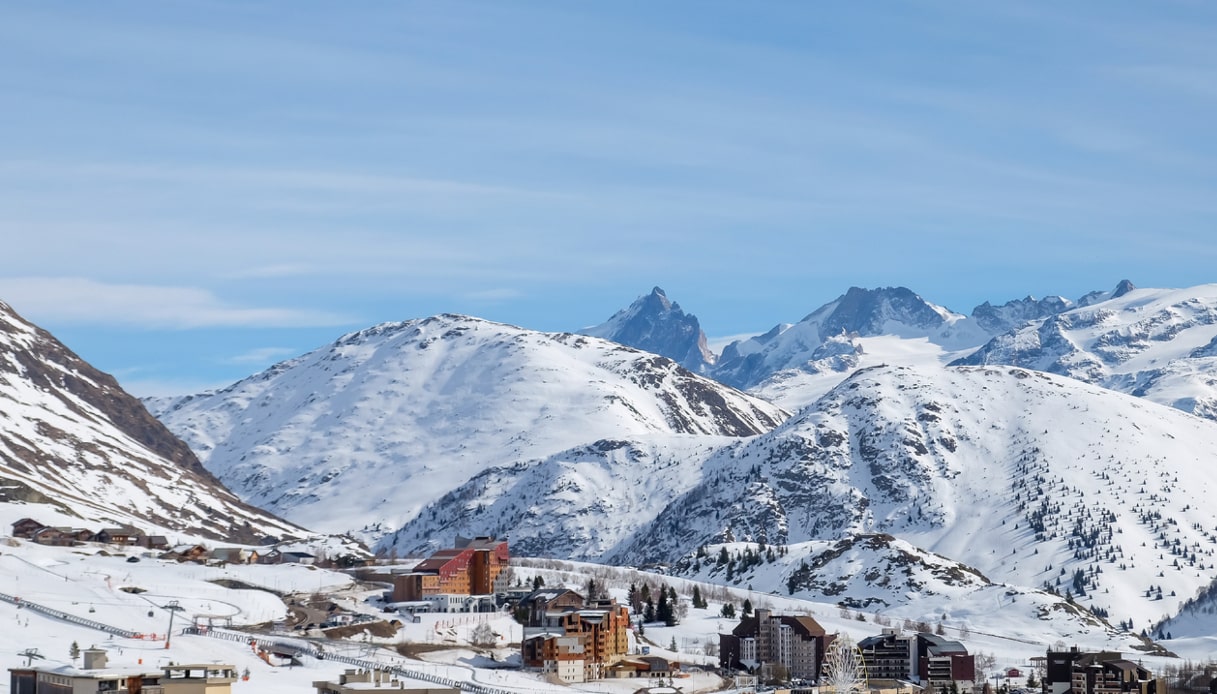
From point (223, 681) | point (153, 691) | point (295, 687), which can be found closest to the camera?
point (153, 691)

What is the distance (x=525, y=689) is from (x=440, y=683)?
14860 mm

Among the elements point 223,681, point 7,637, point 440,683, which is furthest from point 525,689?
point 223,681

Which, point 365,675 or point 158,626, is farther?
point 158,626

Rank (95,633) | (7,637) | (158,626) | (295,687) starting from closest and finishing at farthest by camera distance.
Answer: (295,687), (7,637), (95,633), (158,626)

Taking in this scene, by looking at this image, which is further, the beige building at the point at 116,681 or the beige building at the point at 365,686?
the beige building at the point at 365,686

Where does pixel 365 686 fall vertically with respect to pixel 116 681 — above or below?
below

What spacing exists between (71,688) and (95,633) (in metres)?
62.4

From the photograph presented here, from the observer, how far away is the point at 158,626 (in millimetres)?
192750

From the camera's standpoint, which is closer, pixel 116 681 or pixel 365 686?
pixel 116 681

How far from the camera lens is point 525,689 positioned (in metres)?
187

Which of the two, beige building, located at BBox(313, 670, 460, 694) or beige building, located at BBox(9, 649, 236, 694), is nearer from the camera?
beige building, located at BBox(9, 649, 236, 694)

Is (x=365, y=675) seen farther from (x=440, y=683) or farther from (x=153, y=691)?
(x=153, y=691)

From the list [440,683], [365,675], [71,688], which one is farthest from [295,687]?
[71,688]

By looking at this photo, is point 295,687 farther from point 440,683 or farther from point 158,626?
point 158,626
